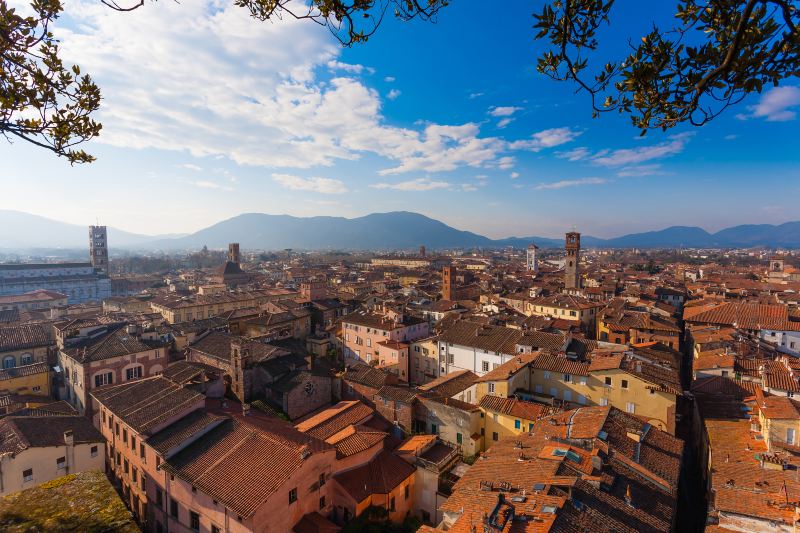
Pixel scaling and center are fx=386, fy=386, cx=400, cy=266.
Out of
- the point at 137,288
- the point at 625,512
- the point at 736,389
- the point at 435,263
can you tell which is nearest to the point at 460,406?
the point at 625,512

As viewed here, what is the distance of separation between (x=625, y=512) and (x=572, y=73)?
48.5 ft

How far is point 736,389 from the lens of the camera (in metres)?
27.0

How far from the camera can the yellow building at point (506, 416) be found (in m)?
23.5

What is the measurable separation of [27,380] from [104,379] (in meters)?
7.62

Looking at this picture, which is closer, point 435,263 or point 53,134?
point 53,134

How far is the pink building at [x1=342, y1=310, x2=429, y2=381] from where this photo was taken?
1470 inches

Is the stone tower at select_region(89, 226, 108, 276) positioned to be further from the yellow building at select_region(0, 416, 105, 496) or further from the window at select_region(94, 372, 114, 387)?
the yellow building at select_region(0, 416, 105, 496)

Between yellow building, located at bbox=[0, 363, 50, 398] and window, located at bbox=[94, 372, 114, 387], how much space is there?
233 inches

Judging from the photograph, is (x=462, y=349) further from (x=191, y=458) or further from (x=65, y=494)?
(x=65, y=494)

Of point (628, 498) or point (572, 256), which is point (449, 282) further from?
point (628, 498)

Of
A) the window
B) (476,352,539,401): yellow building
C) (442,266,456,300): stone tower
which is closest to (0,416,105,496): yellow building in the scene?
the window

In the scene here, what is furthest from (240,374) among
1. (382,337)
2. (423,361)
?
(423,361)

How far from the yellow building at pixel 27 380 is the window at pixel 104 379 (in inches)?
233

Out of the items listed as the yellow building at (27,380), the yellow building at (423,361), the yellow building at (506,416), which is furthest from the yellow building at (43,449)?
the yellow building at (423,361)
